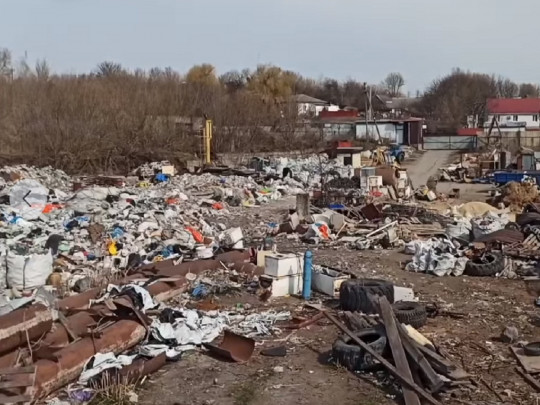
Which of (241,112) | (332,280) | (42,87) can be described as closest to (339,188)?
(332,280)

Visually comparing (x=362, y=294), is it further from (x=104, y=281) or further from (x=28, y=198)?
(x=28, y=198)

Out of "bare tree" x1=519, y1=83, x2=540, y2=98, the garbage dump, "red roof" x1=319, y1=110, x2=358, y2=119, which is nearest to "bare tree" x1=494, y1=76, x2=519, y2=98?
"bare tree" x1=519, y1=83, x2=540, y2=98

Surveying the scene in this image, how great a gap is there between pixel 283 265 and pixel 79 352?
3.70 meters

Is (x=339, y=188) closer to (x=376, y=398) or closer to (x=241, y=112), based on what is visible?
(x=376, y=398)

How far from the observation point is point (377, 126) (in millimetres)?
49875

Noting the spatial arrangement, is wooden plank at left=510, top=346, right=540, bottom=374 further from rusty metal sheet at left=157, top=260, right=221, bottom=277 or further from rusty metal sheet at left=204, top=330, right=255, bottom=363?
rusty metal sheet at left=157, top=260, right=221, bottom=277

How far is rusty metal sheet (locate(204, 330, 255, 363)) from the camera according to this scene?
6750mm

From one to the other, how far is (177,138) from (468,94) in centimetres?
4937

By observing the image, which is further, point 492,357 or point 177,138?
point 177,138

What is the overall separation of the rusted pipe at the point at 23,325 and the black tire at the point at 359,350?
2841 millimetres

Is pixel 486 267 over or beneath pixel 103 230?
beneath

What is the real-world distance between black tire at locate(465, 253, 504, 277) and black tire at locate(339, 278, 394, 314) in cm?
276

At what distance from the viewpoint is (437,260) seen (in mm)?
10938

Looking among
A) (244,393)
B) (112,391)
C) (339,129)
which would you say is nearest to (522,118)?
(339,129)
